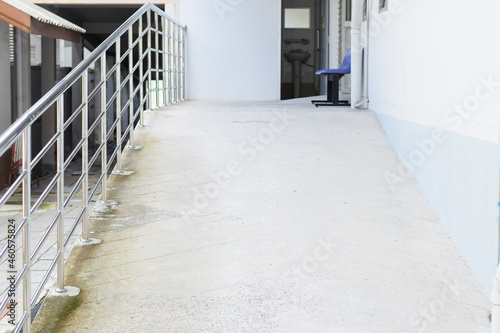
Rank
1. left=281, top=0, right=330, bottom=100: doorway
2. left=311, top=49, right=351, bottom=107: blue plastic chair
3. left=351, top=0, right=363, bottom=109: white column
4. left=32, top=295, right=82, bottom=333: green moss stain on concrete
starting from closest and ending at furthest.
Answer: left=32, top=295, right=82, bottom=333: green moss stain on concrete
left=351, top=0, right=363, bottom=109: white column
left=311, top=49, right=351, bottom=107: blue plastic chair
left=281, top=0, right=330, bottom=100: doorway

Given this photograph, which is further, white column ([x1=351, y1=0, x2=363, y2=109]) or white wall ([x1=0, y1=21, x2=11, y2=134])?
white wall ([x1=0, y1=21, x2=11, y2=134])

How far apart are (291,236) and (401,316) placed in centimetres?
77

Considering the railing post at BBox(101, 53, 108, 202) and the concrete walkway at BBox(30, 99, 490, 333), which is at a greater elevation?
the railing post at BBox(101, 53, 108, 202)

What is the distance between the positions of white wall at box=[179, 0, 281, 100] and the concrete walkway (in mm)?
3961

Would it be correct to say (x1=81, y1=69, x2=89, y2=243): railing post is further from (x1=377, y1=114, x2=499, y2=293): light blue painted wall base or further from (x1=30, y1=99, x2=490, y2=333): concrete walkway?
(x1=377, y1=114, x2=499, y2=293): light blue painted wall base

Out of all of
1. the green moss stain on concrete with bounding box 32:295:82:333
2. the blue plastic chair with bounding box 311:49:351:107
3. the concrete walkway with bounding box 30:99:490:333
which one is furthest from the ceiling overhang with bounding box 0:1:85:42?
the green moss stain on concrete with bounding box 32:295:82:333

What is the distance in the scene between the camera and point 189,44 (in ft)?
26.2

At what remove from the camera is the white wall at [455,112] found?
2334mm

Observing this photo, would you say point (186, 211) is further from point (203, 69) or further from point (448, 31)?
point (203, 69)

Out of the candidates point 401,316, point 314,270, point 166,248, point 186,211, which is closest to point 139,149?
point 186,211

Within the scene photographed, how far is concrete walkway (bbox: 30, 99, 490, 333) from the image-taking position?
7.30 feet

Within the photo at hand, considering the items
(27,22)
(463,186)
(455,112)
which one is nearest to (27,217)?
(463,186)

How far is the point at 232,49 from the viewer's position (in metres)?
8.23

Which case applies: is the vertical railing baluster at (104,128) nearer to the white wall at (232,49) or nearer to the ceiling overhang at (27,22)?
the white wall at (232,49)
